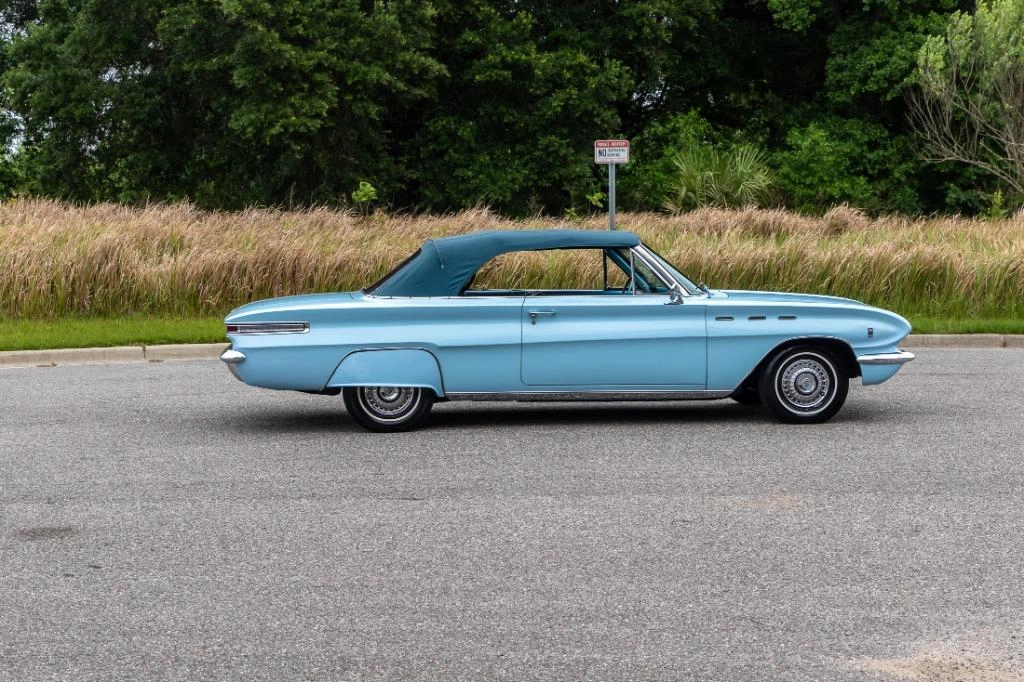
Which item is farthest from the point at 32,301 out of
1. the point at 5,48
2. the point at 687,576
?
the point at 5,48

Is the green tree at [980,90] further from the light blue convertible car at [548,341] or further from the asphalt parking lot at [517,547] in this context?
the light blue convertible car at [548,341]

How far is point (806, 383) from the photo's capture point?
32.6ft

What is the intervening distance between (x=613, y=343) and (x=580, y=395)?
437mm

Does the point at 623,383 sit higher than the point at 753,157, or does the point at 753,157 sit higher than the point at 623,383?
the point at 753,157

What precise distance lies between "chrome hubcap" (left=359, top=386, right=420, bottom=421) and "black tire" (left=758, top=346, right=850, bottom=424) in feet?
8.37

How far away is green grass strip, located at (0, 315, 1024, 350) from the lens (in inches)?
605

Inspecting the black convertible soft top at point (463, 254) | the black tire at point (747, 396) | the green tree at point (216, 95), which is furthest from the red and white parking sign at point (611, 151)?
the green tree at point (216, 95)

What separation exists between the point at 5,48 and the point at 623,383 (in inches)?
1543

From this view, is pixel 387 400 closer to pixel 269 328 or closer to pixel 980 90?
pixel 269 328

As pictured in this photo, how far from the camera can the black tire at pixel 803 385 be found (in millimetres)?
9828

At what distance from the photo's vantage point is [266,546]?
6445mm

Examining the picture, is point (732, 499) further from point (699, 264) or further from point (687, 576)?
point (699, 264)

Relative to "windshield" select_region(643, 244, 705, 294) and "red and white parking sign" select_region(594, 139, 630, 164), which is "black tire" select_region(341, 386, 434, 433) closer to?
Result: "windshield" select_region(643, 244, 705, 294)

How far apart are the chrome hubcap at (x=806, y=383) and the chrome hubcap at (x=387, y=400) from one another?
Answer: 8.84 feet
